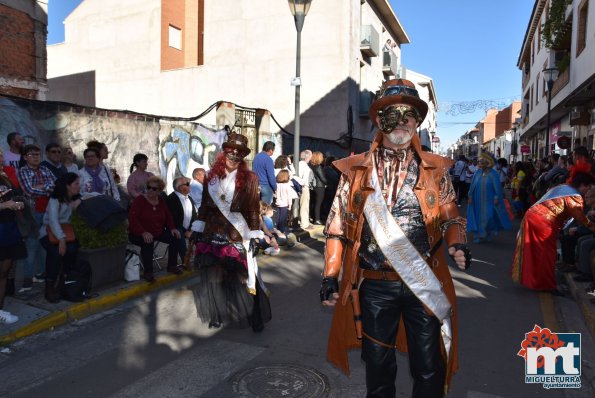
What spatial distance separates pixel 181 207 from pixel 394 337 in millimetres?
5255

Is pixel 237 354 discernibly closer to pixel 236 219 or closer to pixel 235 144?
pixel 236 219

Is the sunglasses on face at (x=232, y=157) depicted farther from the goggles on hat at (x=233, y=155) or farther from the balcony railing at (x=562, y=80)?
the balcony railing at (x=562, y=80)

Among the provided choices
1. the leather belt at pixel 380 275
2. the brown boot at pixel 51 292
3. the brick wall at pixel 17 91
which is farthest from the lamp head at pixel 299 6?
the leather belt at pixel 380 275

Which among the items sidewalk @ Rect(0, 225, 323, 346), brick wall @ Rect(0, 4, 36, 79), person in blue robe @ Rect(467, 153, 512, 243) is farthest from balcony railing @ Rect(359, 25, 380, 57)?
sidewalk @ Rect(0, 225, 323, 346)

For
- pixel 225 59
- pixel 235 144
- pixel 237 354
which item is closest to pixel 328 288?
pixel 237 354

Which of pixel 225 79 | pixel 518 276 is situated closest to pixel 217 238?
pixel 518 276

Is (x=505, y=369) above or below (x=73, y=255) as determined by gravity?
below

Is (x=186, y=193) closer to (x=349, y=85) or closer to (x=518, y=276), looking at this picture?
(x=518, y=276)

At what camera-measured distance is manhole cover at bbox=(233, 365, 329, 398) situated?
3602 millimetres

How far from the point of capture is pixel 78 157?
27.3ft

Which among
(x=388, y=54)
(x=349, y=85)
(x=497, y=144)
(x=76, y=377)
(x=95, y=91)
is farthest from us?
(x=497, y=144)

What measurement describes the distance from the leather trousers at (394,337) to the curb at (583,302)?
3.14 metres

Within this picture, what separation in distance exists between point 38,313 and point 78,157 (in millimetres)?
3821

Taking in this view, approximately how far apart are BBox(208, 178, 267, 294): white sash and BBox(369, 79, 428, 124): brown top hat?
7.86 feet
